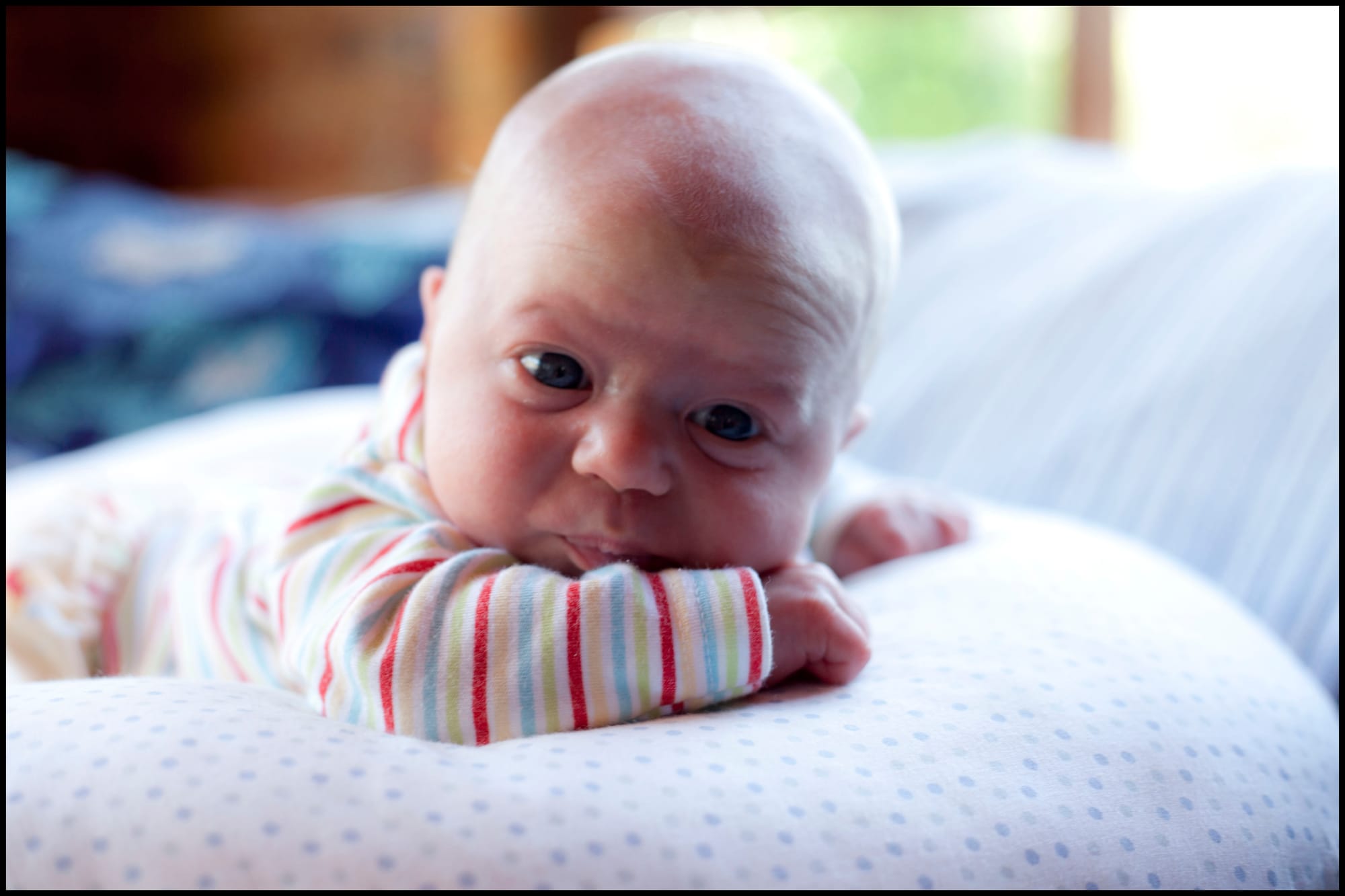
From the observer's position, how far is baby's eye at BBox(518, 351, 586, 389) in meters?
0.70

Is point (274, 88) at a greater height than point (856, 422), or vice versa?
point (856, 422)

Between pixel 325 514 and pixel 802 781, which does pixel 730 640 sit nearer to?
pixel 802 781

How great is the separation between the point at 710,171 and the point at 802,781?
1.17 ft

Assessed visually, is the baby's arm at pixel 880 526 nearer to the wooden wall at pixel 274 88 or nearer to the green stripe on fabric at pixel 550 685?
the green stripe on fabric at pixel 550 685

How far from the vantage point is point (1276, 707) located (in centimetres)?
74

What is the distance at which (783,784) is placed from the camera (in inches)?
21.0

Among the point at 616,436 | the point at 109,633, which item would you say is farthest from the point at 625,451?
the point at 109,633

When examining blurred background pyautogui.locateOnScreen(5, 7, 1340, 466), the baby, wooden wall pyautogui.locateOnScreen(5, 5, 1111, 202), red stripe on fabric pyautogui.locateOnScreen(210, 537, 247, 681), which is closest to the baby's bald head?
the baby

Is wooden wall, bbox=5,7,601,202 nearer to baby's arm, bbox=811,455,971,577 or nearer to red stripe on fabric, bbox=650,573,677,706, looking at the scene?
baby's arm, bbox=811,455,971,577

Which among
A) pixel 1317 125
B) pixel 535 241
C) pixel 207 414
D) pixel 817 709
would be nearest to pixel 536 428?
pixel 535 241

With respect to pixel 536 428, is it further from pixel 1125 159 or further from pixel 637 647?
pixel 1125 159

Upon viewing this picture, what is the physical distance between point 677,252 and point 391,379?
323 millimetres

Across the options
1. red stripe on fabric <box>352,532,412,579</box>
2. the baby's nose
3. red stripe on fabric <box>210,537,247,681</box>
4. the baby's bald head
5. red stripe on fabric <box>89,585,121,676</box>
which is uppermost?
the baby's bald head

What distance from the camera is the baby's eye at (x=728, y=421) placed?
71cm
